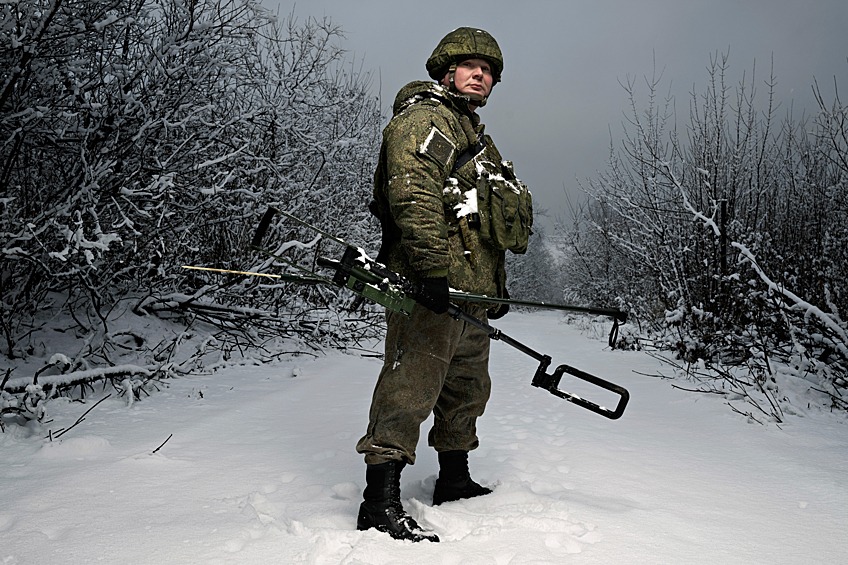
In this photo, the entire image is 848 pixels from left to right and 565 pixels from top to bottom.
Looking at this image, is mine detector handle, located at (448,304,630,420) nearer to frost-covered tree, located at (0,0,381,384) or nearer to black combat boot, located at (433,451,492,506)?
black combat boot, located at (433,451,492,506)

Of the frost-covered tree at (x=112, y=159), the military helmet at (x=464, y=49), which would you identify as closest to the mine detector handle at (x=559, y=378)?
the military helmet at (x=464, y=49)

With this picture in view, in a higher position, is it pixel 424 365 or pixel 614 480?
pixel 424 365

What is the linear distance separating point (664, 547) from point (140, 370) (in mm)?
3527

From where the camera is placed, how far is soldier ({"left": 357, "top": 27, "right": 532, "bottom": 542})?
2.24 metres

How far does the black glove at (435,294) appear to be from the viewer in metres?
2.22

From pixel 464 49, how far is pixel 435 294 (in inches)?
43.9

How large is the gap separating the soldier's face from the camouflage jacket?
7 centimetres

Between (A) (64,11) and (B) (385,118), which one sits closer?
(A) (64,11)

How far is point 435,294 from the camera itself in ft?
7.29

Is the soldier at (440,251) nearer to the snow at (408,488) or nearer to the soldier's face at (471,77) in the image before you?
the soldier's face at (471,77)

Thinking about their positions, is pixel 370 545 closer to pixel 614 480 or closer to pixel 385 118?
pixel 614 480

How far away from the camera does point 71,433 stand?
10.5 ft

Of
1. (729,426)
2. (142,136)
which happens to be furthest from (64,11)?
(729,426)

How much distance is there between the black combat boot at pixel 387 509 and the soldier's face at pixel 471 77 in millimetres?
1633
